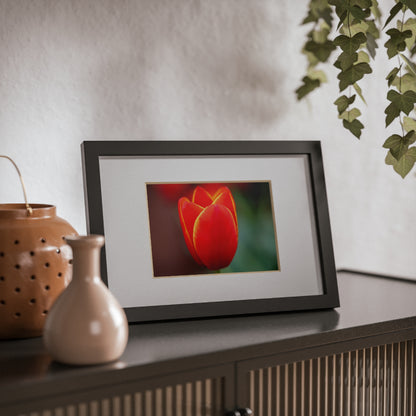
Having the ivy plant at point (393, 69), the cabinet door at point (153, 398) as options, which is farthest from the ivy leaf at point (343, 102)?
the cabinet door at point (153, 398)

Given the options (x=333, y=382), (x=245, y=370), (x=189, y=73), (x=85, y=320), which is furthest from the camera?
(x=189, y=73)

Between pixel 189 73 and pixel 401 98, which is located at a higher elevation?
pixel 189 73

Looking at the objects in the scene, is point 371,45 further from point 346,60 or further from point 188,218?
point 188,218

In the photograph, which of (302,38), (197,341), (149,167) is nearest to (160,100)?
(149,167)

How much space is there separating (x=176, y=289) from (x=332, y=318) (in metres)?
0.29

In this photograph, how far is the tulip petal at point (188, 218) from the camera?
3.43ft

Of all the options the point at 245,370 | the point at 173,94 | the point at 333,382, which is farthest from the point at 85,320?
the point at 173,94

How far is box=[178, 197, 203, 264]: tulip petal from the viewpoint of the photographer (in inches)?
41.1

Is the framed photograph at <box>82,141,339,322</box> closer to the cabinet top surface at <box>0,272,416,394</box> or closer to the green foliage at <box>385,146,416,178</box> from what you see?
the cabinet top surface at <box>0,272,416,394</box>

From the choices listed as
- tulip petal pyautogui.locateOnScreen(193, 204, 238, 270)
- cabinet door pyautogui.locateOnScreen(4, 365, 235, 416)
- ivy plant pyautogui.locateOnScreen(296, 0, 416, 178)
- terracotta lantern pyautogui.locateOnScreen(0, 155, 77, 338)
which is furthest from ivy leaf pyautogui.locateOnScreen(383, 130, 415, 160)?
terracotta lantern pyautogui.locateOnScreen(0, 155, 77, 338)

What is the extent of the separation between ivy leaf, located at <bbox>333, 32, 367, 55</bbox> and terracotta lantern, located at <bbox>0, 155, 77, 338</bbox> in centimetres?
65

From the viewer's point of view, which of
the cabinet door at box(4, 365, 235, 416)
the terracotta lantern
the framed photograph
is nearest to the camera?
the cabinet door at box(4, 365, 235, 416)

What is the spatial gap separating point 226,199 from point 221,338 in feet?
0.98

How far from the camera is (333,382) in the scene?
979 mm
